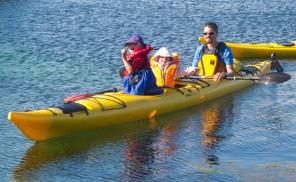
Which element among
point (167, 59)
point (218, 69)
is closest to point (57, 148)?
point (167, 59)

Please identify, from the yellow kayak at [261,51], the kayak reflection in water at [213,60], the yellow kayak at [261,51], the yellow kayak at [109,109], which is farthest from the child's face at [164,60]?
the yellow kayak at [261,51]

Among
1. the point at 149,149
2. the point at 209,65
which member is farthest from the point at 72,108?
the point at 209,65

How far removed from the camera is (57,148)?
33.2 ft

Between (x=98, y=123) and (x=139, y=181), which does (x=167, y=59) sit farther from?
(x=139, y=181)

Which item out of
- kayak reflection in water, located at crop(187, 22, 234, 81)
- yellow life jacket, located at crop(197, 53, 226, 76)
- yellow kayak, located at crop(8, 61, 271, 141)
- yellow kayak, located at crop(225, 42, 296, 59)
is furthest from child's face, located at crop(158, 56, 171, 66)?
yellow kayak, located at crop(225, 42, 296, 59)

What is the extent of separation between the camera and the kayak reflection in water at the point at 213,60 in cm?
1308

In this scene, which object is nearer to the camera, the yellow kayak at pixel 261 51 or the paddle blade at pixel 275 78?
the paddle blade at pixel 275 78

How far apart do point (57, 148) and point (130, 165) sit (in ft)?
4.19

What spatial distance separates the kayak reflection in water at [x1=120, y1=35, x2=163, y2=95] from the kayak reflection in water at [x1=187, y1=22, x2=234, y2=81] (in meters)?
1.70

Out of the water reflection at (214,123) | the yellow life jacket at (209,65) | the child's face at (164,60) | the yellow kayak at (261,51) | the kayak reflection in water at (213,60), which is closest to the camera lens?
the water reflection at (214,123)

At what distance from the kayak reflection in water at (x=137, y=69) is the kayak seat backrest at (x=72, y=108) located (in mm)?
1104

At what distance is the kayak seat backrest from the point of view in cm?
1040

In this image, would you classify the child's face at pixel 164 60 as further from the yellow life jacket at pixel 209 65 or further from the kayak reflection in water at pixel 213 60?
the yellow life jacket at pixel 209 65

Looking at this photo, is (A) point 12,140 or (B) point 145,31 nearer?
(A) point 12,140
